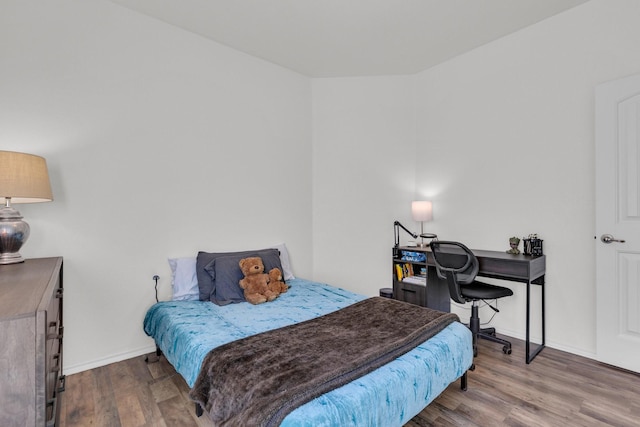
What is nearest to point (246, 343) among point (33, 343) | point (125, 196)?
point (33, 343)

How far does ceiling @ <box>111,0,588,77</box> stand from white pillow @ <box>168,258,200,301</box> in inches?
81.9

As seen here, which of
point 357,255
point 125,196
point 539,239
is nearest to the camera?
point 125,196

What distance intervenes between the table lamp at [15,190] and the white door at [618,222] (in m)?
3.85

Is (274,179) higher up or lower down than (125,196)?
higher up

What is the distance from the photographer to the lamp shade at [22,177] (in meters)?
1.71

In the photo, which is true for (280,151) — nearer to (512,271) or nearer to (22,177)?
(22,177)

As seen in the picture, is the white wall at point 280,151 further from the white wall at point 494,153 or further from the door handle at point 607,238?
the door handle at point 607,238

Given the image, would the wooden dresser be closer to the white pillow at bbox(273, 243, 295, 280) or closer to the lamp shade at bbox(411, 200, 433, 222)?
the white pillow at bbox(273, 243, 295, 280)

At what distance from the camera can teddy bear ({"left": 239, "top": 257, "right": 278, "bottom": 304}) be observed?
2.45 m

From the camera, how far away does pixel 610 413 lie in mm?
1806

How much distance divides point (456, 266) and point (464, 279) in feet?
0.42

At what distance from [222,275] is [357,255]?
66.6 inches

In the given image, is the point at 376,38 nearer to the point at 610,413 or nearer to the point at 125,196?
the point at 125,196

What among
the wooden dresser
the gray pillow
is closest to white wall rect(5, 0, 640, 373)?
the gray pillow
